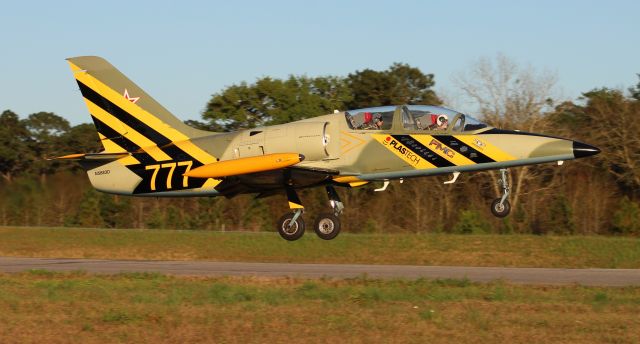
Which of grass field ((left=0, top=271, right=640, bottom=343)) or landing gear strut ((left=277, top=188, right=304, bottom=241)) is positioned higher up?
landing gear strut ((left=277, top=188, right=304, bottom=241))

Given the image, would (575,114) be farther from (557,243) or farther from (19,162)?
(19,162)

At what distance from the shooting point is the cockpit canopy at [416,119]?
19.6 m

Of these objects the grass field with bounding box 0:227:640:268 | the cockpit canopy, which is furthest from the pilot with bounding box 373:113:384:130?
the grass field with bounding box 0:227:640:268

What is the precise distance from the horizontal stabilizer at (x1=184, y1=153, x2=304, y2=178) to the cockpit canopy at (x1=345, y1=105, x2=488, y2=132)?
4.89 feet

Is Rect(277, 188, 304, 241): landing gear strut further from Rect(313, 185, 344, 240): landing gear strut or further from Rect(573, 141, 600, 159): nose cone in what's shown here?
Rect(573, 141, 600, 159): nose cone

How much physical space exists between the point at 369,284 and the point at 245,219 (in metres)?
24.4

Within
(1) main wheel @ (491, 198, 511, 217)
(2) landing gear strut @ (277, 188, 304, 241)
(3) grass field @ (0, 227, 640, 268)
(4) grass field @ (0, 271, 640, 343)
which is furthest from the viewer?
(3) grass field @ (0, 227, 640, 268)

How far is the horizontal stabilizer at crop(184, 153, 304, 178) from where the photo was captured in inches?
768

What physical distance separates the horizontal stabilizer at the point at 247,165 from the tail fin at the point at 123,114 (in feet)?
5.57

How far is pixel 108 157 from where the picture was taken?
71.2ft

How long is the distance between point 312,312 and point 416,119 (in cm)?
572

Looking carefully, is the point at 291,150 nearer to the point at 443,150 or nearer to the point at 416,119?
the point at 416,119

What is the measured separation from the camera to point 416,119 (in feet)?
64.7

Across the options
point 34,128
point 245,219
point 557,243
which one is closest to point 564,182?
point 557,243
